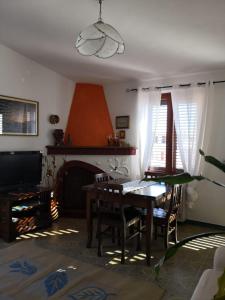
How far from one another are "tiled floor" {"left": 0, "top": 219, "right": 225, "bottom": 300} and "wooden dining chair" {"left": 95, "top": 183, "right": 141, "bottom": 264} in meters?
0.15

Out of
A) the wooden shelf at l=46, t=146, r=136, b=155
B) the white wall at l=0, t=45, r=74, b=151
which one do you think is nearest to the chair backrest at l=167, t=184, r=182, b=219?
the wooden shelf at l=46, t=146, r=136, b=155

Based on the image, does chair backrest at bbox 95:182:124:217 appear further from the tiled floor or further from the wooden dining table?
the tiled floor

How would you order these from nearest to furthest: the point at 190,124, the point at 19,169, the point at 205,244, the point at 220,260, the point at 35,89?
the point at 220,260 < the point at 205,244 < the point at 19,169 < the point at 190,124 < the point at 35,89

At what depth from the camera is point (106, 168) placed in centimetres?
463

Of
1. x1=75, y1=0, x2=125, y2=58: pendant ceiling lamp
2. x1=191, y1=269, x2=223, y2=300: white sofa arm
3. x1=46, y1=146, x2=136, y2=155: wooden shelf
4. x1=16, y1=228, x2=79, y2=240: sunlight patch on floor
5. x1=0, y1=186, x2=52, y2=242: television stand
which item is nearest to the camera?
x1=191, y1=269, x2=223, y2=300: white sofa arm

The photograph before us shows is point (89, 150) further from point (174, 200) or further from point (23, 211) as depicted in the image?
point (174, 200)

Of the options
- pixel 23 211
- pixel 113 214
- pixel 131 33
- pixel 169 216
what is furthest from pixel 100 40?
pixel 23 211

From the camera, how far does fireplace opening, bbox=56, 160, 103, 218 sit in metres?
4.66

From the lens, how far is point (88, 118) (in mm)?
4984

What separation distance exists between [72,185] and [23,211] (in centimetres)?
106

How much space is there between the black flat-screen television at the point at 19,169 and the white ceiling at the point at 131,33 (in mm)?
1629

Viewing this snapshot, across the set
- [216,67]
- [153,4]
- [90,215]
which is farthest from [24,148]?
[216,67]

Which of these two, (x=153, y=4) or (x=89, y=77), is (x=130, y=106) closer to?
(x=89, y=77)

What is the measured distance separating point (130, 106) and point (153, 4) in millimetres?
2443
